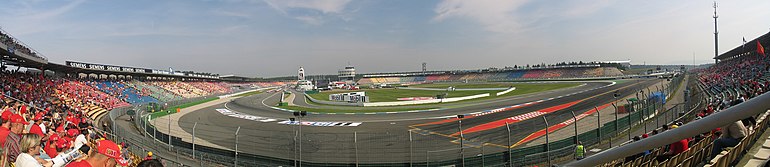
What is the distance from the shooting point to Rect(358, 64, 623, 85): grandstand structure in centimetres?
10256

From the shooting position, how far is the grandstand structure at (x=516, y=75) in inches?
4038

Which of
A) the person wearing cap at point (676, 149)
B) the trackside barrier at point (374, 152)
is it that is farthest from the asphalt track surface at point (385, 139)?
the person wearing cap at point (676, 149)

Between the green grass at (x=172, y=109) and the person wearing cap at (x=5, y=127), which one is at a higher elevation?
the person wearing cap at (x=5, y=127)

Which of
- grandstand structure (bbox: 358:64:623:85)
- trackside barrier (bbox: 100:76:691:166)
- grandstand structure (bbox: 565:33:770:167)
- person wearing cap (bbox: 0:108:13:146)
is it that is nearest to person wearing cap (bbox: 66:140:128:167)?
person wearing cap (bbox: 0:108:13:146)

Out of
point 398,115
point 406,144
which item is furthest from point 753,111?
point 398,115

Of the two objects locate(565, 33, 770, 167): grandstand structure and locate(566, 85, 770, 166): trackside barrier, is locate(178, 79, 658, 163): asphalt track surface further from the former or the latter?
locate(566, 85, 770, 166): trackside barrier

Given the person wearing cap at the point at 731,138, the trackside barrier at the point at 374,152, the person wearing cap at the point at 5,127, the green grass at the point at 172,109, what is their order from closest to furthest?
the person wearing cap at the point at 5,127 → the person wearing cap at the point at 731,138 → the trackside barrier at the point at 374,152 → the green grass at the point at 172,109

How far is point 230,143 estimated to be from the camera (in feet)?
45.8

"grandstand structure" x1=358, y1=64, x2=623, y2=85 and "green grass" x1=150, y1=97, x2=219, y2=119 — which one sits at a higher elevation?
"grandstand structure" x1=358, y1=64, x2=623, y2=85

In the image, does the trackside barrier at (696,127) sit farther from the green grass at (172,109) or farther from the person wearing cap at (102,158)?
the green grass at (172,109)

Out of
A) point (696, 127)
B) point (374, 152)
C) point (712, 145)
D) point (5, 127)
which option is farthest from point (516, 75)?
point (696, 127)

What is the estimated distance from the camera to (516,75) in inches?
4882

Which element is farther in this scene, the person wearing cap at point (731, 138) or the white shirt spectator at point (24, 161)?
the person wearing cap at point (731, 138)

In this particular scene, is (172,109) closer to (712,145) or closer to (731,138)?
(712,145)
